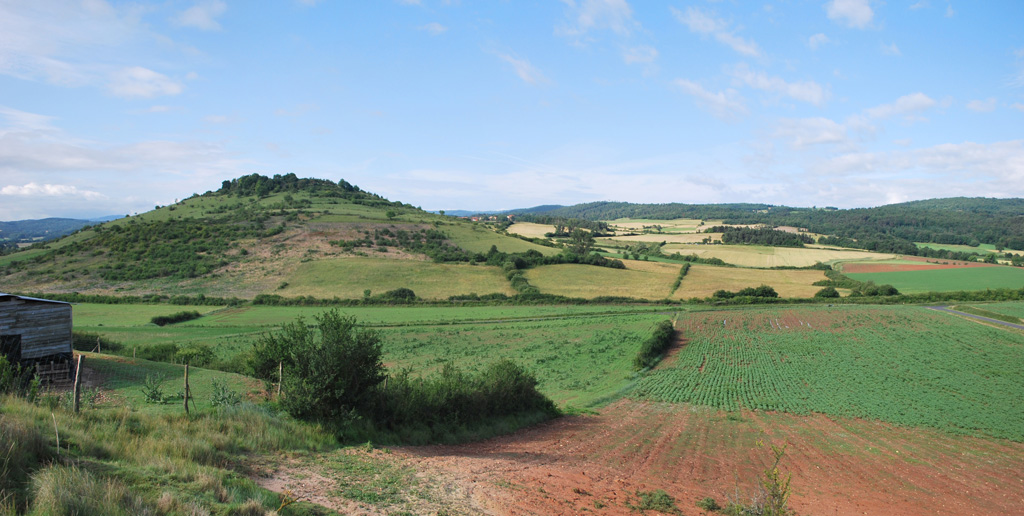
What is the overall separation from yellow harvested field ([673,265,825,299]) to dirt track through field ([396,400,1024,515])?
4573cm

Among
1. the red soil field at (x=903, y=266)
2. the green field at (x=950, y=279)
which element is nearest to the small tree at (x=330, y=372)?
the green field at (x=950, y=279)

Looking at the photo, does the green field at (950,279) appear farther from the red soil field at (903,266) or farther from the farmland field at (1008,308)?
the farmland field at (1008,308)

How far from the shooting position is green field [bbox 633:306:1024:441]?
2504 cm

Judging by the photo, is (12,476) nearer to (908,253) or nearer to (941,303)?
(941,303)

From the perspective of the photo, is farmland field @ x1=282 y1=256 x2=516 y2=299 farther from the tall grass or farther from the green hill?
the tall grass

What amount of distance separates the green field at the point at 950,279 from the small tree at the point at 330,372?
Result: 259 ft

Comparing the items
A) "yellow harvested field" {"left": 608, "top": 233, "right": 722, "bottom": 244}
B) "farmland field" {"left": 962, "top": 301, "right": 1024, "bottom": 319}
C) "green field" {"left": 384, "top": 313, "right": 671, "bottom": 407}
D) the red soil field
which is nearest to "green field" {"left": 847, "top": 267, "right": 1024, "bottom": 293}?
the red soil field

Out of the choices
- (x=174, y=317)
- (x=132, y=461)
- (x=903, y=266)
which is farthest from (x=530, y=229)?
(x=132, y=461)

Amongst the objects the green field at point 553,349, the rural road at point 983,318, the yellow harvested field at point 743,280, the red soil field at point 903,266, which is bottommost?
the green field at point 553,349

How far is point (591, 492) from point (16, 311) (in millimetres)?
19541

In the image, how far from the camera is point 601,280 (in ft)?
241

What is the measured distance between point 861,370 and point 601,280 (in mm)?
42070

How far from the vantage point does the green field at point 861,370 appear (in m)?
25.0

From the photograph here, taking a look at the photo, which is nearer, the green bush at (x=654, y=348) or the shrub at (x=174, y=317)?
the green bush at (x=654, y=348)
